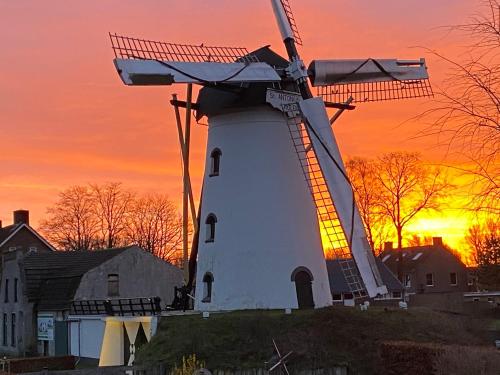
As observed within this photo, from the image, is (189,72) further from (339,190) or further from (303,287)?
(303,287)

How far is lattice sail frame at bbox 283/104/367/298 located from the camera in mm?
24000

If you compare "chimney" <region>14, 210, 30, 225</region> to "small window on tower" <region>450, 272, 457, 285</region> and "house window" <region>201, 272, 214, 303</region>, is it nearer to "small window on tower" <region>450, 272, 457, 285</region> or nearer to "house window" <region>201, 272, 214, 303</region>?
"house window" <region>201, 272, 214, 303</region>

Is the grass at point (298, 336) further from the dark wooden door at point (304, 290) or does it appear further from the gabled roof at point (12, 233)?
the gabled roof at point (12, 233)

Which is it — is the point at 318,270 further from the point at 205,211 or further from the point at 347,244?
the point at 205,211

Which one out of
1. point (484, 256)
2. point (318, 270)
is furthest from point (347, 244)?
point (484, 256)

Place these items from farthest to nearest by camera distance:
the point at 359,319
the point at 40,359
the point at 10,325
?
the point at 10,325, the point at 40,359, the point at 359,319

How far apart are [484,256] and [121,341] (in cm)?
3341

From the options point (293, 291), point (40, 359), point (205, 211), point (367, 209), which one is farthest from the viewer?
point (367, 209)

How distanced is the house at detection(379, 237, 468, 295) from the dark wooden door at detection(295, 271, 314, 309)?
42323 millimetres

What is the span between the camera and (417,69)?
27688 mm

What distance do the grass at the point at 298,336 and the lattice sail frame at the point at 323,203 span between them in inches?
54.1

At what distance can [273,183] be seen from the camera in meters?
25.6

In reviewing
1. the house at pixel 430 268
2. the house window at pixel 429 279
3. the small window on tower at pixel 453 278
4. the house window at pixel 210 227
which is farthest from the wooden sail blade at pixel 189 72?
the small window on tower at pixel 453 278

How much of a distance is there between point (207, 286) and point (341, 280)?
27516 millimetres
